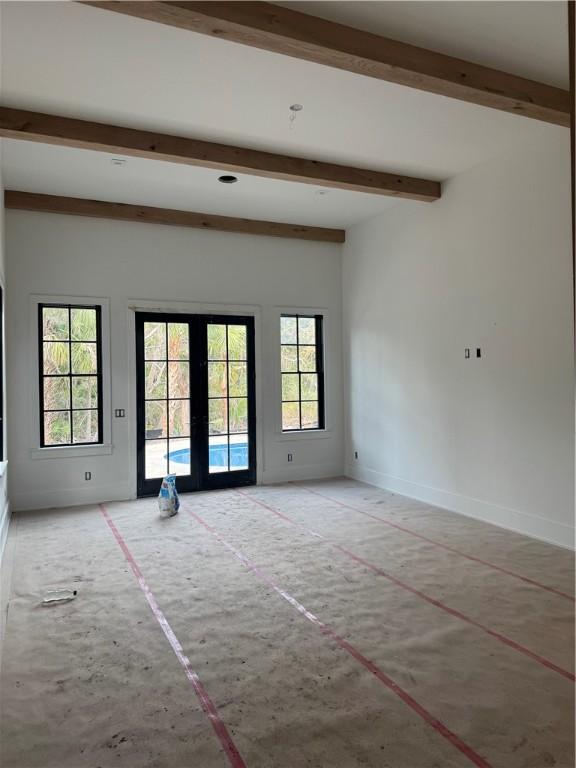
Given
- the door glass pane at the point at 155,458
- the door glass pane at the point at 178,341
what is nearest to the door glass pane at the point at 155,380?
the door glass pane at the point at 178,341

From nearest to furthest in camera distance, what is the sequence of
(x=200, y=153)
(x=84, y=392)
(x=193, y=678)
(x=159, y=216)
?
(x=193, y=678), (x=200, y=153), (x=84, y=392), (x=159, y=216)

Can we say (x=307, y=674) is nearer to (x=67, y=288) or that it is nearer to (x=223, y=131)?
(x=223, y=131)

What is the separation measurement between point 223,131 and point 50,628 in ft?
12.6

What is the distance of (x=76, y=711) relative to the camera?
2.53 meters

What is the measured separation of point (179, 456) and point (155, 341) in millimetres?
1449

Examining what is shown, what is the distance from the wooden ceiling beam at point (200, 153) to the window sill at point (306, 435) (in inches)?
132

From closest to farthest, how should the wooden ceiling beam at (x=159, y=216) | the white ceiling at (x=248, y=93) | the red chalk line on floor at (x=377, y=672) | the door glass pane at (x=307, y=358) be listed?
the red chalk line on floor at (x=377, y=672)
the white ceiling at (x=248, y=93)
the wooden ceiling beam at (x=159, y=216)
the door glass pane at (x=307, y=358)

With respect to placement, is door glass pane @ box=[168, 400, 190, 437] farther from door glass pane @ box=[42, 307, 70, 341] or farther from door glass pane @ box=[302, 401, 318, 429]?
door glass pane @ box=[302, 401, 318, 429]

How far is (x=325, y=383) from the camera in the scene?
7.82 meters

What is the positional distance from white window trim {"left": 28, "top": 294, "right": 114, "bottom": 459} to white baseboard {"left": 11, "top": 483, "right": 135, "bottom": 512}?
1.31ft

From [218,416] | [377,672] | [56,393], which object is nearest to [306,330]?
[218,416]

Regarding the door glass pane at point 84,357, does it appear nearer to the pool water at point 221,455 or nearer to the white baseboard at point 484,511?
the pool water at point 221,455

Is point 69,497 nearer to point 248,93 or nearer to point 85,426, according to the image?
point 85,426

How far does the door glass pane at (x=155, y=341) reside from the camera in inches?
266
